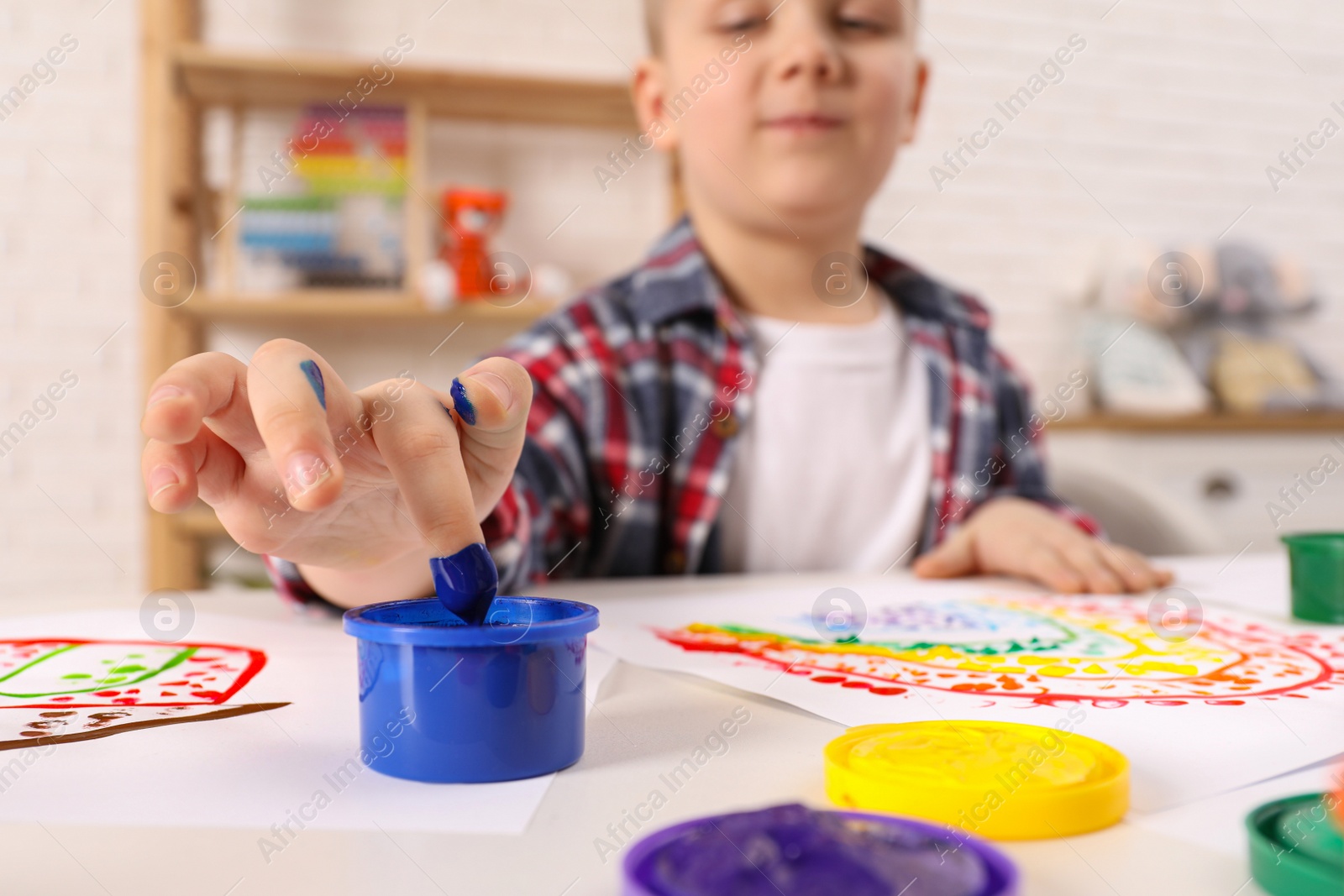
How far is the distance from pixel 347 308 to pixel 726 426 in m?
1.04

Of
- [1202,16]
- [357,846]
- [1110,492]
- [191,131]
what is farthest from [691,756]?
[1202,16]

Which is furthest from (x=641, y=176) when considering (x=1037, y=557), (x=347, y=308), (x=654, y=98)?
(x=1037, y=557)

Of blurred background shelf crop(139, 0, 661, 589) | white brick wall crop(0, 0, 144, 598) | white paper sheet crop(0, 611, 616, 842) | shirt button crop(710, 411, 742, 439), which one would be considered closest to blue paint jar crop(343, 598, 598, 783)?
white paper sheet crop(0, 611, 616, 842)

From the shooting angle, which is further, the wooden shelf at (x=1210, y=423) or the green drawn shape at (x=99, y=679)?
the wooden shelf at (x=1210, y=423)

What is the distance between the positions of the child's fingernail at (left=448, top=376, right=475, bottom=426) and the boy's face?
625 mm

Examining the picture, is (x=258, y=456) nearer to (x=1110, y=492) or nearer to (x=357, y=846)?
(x=357, y=846)

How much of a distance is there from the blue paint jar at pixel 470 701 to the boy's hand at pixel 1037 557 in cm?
52

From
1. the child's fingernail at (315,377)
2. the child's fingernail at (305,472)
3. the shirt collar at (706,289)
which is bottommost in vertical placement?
the child's fingernail at (305,472)

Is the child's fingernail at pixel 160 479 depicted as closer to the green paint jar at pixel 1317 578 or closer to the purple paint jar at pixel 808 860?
the purple paint jar at pixel 808 860

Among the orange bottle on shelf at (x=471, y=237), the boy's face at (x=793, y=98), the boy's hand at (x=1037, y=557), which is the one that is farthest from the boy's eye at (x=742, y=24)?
the orange bottle on shelf at (x=471, y=237)

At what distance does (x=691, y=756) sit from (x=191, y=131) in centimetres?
189

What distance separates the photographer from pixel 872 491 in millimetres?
1113

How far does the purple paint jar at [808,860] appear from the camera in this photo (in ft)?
0.79

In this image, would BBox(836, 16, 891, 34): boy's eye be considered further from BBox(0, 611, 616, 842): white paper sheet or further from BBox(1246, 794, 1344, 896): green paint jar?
BBox(1246, 794, 1344, 896): green paint jar
